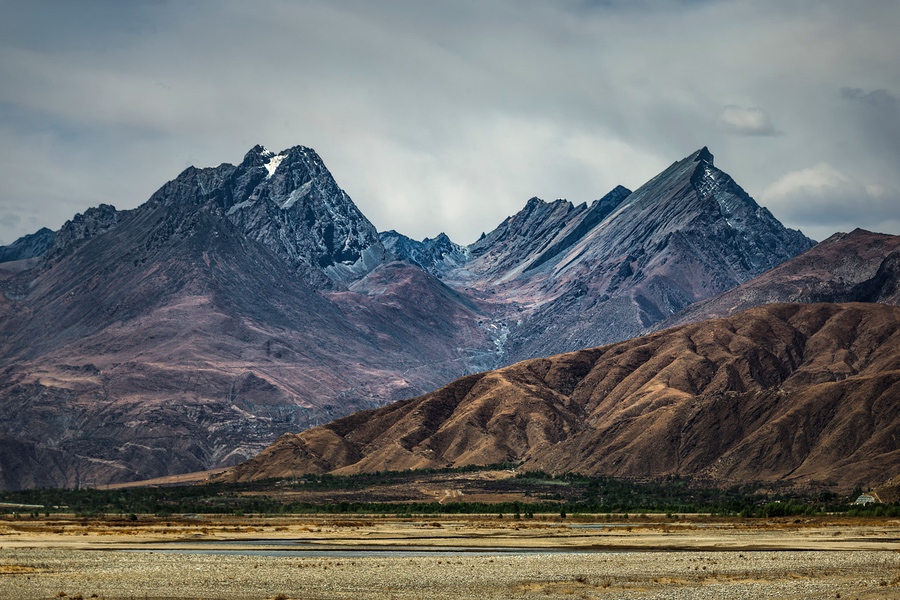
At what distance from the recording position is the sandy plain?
82.2 m

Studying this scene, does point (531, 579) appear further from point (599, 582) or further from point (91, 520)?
point (91, 520)

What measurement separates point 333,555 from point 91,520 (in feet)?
260

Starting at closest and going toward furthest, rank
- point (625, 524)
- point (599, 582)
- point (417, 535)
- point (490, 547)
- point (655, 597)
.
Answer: point (655, 597) → point (599, 582) → point (490, 547) → point (417, 535) → point (625, 524)

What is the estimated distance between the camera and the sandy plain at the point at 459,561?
270 ft

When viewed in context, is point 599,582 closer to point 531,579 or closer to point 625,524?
point 531,579

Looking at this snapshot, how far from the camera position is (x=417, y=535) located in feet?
465

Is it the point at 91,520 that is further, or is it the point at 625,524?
the point at 91,520

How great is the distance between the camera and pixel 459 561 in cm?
10381

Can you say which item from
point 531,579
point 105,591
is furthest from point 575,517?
point 105,591

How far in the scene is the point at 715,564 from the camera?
3836 inches

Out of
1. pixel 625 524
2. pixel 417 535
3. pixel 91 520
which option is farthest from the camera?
pixel 91 520

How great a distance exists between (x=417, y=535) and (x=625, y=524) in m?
32.1

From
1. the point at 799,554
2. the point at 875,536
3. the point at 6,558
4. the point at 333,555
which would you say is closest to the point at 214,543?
the point at 333,555

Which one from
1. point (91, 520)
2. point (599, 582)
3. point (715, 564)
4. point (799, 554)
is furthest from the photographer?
point (91, 520)
